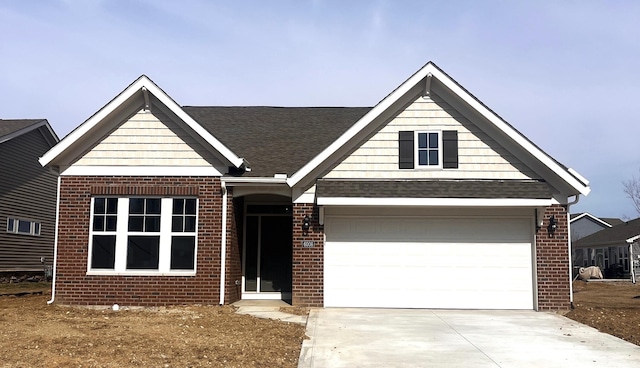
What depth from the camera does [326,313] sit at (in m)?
12.5

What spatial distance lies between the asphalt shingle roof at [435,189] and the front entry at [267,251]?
8.31ft

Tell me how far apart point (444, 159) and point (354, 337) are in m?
5.58

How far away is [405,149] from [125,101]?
6628mm

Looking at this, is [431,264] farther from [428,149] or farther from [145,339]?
[145,339]

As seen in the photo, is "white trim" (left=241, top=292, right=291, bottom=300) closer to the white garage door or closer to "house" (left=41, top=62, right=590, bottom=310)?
"house" (left=41, top=62, right=590, bottom=310)

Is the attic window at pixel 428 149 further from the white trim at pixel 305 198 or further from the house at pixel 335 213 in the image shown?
the white trim at pixel 305 198

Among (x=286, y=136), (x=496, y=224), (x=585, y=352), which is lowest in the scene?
(x=585, y=352)

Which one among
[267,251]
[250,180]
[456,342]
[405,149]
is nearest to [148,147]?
[250,180]

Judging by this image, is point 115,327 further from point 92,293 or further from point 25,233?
point 25,233

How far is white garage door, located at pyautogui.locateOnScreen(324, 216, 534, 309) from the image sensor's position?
13547mm

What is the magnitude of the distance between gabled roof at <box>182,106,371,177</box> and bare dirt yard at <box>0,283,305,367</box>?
3.98 m

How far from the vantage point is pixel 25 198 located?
24.9 meters

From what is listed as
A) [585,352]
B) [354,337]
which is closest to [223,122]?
[354,337]

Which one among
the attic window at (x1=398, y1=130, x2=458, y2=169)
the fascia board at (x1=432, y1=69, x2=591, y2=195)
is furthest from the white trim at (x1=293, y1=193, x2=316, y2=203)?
the fascia board at (x1=432, y1=69, x2=591, y2=195)
